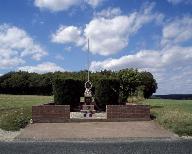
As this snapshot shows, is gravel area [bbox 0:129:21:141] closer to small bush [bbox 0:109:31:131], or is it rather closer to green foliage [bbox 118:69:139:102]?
small bush [bbox 0:109:31:131]

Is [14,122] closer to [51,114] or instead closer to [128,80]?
[51,114]

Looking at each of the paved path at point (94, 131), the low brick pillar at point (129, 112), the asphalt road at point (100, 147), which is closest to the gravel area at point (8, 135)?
the paved path at point (94, 131)

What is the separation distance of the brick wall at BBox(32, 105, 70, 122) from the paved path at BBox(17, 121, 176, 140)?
69cm

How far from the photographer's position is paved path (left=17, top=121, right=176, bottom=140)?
54.9 ft

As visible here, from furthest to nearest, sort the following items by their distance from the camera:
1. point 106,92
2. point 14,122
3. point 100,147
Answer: point 106,92
point 14,122
point 100,147

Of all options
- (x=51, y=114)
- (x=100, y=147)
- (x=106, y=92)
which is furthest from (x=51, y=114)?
(x=100, y=147)

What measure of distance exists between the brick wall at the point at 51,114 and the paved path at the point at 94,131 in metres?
0.69

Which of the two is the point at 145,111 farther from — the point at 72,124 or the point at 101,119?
the point at 72,124

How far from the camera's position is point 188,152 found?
42.2 feet

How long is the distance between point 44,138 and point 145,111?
21.0 feet

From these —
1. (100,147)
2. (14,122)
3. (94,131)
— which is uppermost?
(14,122)

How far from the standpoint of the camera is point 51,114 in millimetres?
20922

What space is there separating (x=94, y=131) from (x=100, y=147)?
388cm

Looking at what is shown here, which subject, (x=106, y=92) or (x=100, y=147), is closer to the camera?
(x=100, y=147)
